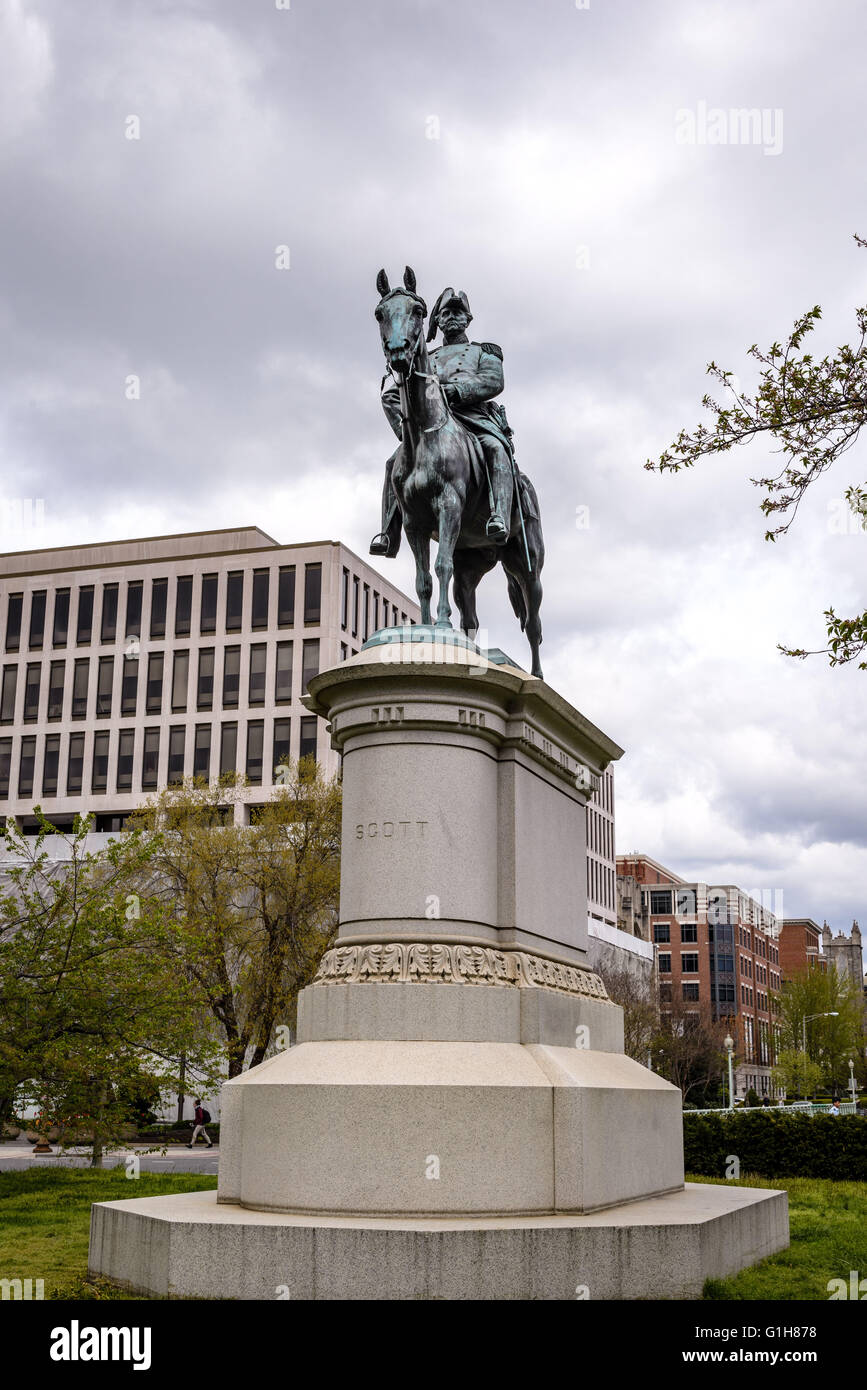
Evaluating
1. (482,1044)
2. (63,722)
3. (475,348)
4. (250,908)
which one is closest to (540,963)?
(482,1044)

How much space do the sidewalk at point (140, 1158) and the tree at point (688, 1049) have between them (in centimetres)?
3519

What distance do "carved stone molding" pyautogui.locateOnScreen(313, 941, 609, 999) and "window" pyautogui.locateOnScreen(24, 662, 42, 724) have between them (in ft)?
238

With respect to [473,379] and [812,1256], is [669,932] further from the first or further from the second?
[473,379]

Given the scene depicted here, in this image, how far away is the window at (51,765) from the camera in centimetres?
7819

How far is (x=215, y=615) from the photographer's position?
249ft

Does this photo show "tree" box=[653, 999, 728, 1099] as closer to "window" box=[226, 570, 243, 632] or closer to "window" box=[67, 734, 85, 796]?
"window" box=[226, 570, 243, 632]

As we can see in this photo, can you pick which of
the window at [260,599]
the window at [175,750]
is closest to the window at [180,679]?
the window at [175,750]

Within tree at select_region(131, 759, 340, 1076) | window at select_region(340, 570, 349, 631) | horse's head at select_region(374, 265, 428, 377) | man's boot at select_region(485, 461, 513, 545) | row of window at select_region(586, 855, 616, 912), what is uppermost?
window at select_region(340, 570, 349, 631)

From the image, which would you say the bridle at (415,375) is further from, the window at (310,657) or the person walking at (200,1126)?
the window at (310,657)

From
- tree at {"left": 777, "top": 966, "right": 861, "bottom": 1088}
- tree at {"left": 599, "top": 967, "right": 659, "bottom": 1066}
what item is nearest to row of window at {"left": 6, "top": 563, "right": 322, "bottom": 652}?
tree at {"left": 599, "top": 967, "right": 659, "bottom": 1066}

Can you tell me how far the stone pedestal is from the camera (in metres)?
8.45

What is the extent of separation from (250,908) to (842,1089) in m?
80.4

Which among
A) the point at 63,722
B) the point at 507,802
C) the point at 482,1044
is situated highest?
the point at 63,722
